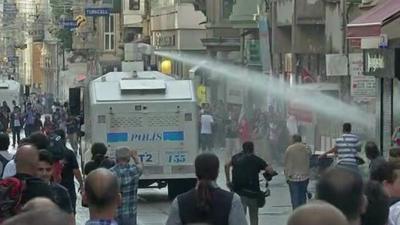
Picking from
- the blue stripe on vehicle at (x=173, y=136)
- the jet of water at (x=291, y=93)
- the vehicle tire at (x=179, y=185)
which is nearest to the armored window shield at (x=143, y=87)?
the blue stripe on vehicle at (x=173, y=136)

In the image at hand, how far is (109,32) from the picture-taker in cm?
8275

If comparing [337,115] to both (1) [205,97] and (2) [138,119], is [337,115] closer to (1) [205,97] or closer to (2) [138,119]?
(2) [138,119]

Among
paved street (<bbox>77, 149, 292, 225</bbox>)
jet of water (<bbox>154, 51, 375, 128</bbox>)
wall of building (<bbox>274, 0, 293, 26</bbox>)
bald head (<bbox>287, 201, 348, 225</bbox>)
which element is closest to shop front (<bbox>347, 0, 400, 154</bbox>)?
paved street (<bbox>77, 149, 292, 225</bbox>)

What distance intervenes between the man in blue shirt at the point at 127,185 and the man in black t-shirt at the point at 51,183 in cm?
174

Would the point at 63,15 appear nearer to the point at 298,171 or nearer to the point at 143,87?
the point at 143,87

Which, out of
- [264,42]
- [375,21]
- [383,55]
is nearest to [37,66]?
[264,42]

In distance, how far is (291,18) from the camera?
38.7 m

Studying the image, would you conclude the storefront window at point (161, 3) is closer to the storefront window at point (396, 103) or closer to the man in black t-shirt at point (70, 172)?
the storefront window at point (396, 103)

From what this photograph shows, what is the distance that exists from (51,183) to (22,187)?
1.52 m

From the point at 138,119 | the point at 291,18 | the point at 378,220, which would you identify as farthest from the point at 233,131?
the point at 378,220

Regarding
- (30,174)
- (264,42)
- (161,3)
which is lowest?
(30,174)

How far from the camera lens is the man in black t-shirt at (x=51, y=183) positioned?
33.5 feet

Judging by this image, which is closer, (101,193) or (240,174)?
(101,193)

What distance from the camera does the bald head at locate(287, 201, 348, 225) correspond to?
15.8ft
